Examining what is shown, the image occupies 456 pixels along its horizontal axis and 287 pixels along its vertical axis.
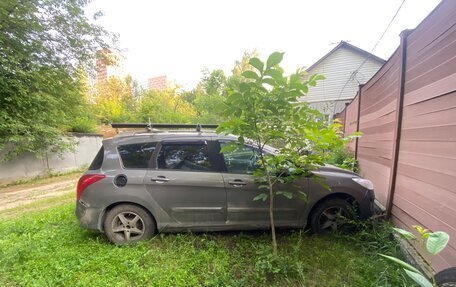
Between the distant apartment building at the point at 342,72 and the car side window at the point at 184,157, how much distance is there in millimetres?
12701

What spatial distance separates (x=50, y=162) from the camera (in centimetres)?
985

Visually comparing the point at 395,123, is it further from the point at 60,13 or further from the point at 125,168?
the point at 60,13

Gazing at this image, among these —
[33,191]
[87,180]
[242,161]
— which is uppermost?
[242,161]

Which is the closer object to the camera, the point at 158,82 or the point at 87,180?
the point at 87,180

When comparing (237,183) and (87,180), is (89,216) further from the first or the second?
(237,183)

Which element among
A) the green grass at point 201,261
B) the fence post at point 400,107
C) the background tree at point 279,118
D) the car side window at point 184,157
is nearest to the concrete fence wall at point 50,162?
the green grass at point 201,261

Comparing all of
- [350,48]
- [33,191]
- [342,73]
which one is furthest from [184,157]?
[350,48]

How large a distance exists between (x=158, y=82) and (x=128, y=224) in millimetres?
31549

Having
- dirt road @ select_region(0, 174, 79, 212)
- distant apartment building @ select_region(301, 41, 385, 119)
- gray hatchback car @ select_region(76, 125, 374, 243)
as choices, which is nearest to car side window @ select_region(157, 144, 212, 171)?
gray hatchback car @ select_region(76, 125, 374, 243)

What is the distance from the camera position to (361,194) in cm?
316

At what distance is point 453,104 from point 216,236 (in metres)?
3.00

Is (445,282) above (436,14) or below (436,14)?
below

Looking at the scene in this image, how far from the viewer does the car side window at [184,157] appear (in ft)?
10.3

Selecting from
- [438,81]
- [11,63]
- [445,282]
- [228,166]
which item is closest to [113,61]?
[11,63]
